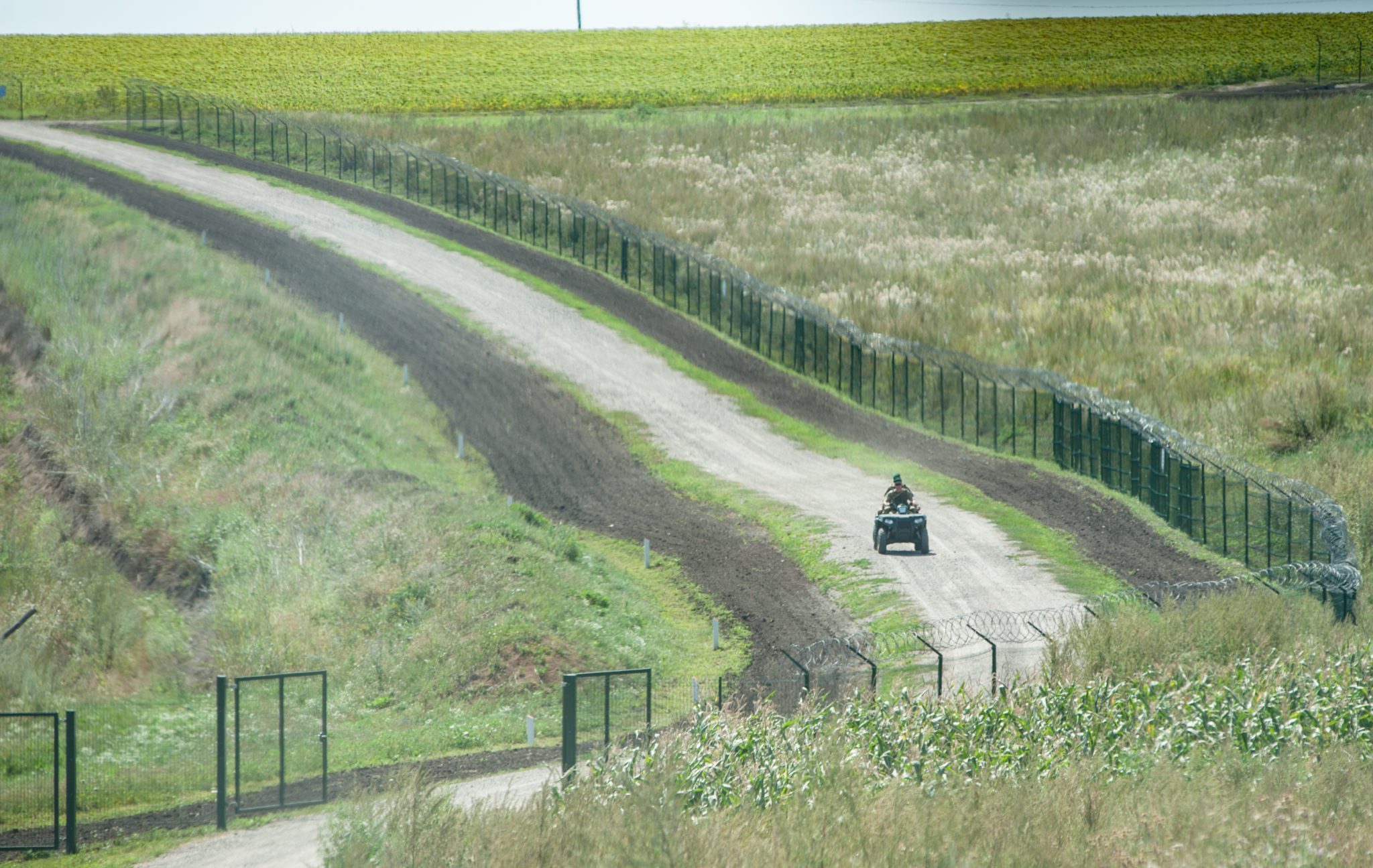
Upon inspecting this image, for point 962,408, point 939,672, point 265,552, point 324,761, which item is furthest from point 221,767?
point 962,408

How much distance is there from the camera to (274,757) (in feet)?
59.5

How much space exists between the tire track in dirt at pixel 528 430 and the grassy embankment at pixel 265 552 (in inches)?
39.6

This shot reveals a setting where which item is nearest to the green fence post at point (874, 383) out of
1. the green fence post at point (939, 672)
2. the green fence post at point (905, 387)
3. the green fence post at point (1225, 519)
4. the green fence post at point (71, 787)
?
the green fence post at point (905, 387)

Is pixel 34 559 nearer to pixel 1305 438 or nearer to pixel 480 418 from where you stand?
pixel 480 418

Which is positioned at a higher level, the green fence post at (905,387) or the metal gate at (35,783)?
the green fence post at (905,387)

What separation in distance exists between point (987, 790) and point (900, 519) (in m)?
17.3

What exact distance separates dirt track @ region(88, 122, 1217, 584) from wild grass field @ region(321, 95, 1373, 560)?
474cm

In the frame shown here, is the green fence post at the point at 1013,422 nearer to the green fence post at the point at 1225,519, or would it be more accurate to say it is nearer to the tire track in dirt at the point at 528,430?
the green fence post at the point at 1225,519

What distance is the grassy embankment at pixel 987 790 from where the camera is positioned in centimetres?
1055

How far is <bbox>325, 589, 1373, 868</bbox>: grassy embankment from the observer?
10.5 metres

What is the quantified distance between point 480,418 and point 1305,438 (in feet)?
78.9

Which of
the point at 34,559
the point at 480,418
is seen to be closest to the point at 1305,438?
the point at 480,418

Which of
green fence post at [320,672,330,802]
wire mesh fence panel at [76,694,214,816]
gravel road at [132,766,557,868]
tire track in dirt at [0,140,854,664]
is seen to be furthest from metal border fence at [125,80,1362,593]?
wire mesh fence panel at [76,694,214,816]

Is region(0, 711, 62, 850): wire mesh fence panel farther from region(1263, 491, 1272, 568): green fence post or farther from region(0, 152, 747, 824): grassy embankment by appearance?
region(1263, 491, 1272, 568): green fence post
